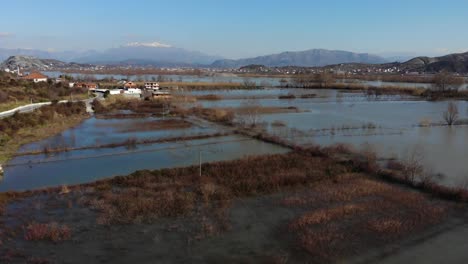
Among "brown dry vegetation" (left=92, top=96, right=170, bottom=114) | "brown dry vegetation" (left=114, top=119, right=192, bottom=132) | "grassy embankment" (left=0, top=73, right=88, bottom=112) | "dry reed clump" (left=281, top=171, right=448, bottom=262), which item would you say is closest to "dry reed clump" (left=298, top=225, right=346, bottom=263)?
"dry reed clump" (left=281, top=171, right=448, bottom=262)

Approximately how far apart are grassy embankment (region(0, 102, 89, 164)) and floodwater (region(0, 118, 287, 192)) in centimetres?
63

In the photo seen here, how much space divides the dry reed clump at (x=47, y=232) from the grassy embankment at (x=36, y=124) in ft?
20.7

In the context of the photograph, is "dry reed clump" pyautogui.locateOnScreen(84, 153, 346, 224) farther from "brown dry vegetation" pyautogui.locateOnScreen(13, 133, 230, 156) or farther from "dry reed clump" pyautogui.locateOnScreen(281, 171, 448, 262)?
"brown dry vegetation" pyautogui.locateOnScreen(13, 133, 230, 156)

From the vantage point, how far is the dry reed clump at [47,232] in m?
6.88

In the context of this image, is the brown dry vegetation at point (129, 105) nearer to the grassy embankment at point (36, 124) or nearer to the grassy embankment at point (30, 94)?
the grassy embankment at point (36, 124)

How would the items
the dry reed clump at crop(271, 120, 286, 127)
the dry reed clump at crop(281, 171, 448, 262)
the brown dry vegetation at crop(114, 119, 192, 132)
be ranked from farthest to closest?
the dry reed clump at crop(271, 120, 286, 127) < the brown dry vegetation at crop(114, 119, 192, 132) < the dry reed clump at crop(281, 171, 448, 262)

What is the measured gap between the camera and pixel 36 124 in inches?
764

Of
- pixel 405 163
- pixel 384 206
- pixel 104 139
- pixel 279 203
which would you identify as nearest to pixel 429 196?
pixel 384 206

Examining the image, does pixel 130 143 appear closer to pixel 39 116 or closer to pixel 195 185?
pixel 195 185

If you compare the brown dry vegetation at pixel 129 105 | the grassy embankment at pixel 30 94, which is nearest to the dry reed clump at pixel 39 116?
the brown dry vegetation at pixel 129 105

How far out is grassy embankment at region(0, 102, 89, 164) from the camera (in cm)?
1517

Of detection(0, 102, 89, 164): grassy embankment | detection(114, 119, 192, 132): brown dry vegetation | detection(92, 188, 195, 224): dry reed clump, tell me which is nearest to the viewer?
detection(92, 188, 195, 224): dry reed clump

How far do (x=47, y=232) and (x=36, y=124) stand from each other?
14.2m

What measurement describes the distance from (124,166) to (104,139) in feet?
16.1
